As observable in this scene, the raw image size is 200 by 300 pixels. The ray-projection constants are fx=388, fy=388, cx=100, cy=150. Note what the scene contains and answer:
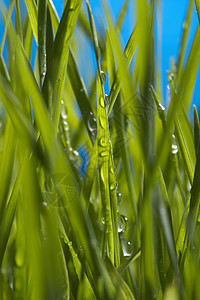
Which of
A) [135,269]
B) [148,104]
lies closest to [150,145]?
[148,104]

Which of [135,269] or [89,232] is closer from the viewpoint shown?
[89,232]

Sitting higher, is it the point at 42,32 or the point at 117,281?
the point at 42,32

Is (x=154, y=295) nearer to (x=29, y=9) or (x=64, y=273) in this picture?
(x=64, y=273)

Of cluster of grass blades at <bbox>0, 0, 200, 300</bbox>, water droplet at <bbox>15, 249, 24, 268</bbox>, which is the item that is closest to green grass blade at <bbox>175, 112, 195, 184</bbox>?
cluster of grass blades at <bbox>0, 0, 200, 300</bbox>

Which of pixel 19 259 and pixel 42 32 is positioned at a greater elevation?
pixel 42 32

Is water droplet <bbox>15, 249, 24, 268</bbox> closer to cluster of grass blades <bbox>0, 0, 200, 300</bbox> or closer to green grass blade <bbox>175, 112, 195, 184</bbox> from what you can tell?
cluster of grass blades <bbox>0, 0, 200, 300</bbox>

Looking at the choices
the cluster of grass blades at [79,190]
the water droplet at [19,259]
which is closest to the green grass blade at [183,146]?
the cluster of grass blades at [79,190]

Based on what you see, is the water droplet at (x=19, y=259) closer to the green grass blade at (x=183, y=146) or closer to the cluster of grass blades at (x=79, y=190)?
the cluster of grass blades at (x=79, y=190)

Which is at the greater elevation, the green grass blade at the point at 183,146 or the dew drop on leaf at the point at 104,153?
the green grass blade at the point at 183,146
